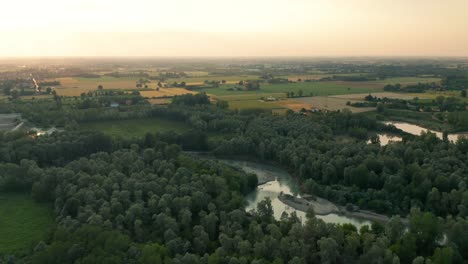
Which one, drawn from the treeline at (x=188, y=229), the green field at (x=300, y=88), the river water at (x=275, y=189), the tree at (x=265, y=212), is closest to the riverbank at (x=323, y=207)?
the river water at (x=275, y=189)

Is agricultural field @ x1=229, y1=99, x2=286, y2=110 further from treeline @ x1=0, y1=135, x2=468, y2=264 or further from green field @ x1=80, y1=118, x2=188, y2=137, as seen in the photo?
treeline @ x1=0, y1=135, x2=468, y2=264

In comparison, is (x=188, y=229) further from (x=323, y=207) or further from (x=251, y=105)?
(x=251, y=105)

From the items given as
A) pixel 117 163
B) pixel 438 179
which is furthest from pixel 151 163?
pixel 438 179

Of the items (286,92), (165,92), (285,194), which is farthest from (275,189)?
(165,92)

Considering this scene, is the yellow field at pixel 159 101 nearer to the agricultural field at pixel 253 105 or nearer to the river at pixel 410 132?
the agricultural field at pixel 253 105

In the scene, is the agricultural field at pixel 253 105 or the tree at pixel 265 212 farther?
the agricultural field at pixel 253 105

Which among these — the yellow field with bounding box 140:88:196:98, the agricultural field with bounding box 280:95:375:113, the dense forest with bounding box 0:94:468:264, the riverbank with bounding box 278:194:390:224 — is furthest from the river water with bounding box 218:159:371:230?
the yellow field with bounding box 140:88:196:98
